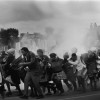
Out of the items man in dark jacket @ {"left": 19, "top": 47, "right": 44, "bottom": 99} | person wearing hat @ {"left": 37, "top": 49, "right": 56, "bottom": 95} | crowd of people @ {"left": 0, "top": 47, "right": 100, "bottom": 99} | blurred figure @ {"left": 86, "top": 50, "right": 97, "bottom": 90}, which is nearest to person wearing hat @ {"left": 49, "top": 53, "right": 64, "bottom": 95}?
crowd of people @ {"left": 0, "top": 47, "right": 100, "bottom": 99}

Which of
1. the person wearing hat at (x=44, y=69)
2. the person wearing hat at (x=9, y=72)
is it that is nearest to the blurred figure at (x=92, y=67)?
the person wearing hat at (x=44, y=69)

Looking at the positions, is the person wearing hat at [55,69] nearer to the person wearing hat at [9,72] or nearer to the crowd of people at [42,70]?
the crowd of people at [42,70]

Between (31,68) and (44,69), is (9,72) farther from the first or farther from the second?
(31,68)

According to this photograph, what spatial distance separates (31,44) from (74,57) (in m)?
13.1

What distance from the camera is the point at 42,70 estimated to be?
1102cm

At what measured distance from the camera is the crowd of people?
998cm

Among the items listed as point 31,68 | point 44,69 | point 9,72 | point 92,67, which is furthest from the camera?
point 92,67

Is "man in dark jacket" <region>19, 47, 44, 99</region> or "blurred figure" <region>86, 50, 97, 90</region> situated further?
"blurred figure" <region>86, 50, 97, 90</region>

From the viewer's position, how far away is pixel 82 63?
12.4m

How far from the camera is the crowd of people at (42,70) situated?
9.98 meters

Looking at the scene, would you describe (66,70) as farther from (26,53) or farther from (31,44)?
(31,44)

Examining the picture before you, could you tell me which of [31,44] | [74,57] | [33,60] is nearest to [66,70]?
[74,57]

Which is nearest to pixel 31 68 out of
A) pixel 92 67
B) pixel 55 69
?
pixel 55 69

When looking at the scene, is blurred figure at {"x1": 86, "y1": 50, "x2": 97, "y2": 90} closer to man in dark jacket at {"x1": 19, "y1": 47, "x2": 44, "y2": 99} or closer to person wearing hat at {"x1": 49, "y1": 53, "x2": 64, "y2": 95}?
person wearing hat at {"x1": 49, "y1": 53, "x2": 64, "y2": 95}
